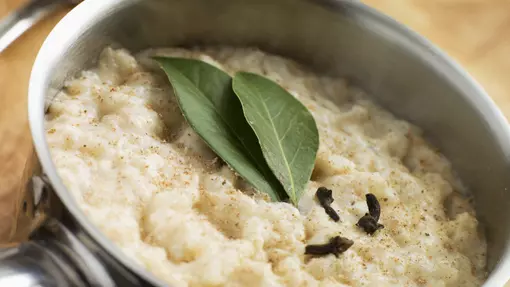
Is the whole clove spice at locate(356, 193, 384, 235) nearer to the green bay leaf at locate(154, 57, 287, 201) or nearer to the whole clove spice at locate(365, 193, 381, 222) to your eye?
the whole clove spice at locate(365, 193, 381, 222)

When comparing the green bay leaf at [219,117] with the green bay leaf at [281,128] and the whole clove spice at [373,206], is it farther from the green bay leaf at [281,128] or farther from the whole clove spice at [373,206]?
the whole clove spice at [373,206]

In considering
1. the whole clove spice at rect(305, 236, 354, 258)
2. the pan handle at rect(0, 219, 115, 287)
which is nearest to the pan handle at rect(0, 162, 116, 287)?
the pan handle at rect(0, 219, 115, 287)

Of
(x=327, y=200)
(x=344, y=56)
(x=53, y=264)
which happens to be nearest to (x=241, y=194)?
(x=327, y=200)

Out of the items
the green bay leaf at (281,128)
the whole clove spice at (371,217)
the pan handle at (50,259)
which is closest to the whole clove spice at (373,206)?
the whole clove spice at (371,217)

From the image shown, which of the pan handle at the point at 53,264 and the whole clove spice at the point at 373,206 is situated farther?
the whole clove spice at the point at 373,206

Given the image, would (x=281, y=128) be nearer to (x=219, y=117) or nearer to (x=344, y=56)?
(x=219, y=117)

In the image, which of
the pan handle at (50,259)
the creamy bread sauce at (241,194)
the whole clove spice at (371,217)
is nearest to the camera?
the pan handle at (50,259)

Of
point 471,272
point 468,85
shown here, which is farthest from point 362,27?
point 471,272
